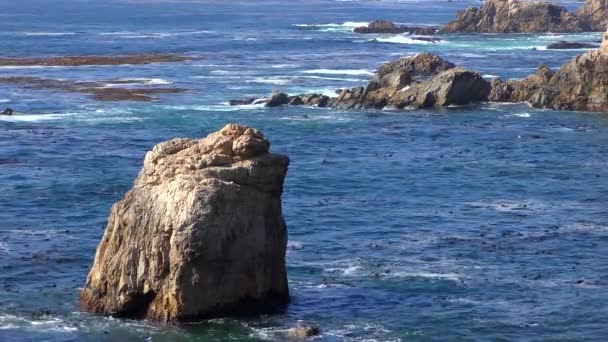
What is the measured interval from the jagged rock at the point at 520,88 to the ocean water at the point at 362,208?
1.68 metres

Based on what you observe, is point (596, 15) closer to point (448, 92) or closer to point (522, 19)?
point (522, 19)

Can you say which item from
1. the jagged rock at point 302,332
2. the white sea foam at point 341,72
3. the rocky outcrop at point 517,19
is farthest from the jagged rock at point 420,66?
the jagged rock at point 302,332

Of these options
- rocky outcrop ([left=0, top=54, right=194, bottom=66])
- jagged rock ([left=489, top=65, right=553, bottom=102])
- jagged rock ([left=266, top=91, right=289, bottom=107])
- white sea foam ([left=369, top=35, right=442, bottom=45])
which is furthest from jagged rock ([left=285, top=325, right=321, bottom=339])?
white sea foam ([left=369, top=35, right=442, bottom=45])

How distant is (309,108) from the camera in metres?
90.9

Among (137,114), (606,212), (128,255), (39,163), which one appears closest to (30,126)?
(137,114)

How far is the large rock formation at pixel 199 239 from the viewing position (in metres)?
37.0

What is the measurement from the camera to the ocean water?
3906 cm

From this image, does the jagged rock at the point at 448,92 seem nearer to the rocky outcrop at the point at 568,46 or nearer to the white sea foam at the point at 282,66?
the white sea foam at the point at 282,66

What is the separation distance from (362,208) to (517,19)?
375 feet

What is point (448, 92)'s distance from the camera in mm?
89750

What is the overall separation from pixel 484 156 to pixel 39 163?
2347 centimetres

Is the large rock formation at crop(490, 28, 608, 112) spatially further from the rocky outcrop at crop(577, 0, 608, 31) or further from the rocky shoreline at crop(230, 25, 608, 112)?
the rocky outcrop at crop(577, 0, 608, 31)

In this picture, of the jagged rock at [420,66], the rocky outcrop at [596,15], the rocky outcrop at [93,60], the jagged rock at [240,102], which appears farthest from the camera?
the rocky outcrop at [596,15]

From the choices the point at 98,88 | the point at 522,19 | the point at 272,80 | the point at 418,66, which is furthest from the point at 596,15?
the point at 98,88
